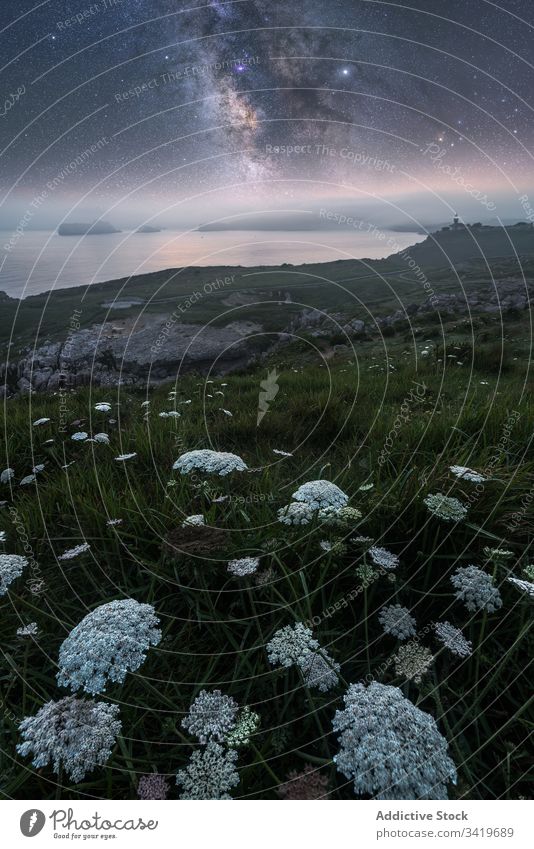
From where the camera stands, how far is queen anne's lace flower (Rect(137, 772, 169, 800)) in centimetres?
192

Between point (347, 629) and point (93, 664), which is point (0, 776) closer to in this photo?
point (93, 664)

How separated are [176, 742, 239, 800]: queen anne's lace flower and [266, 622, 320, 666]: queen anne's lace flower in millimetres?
495

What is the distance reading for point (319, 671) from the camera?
2.27 meters

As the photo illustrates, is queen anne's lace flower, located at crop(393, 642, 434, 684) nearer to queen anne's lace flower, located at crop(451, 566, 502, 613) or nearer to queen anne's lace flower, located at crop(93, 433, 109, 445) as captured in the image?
queen anne's lace flower, located at crop(451, 566, 502, 613)

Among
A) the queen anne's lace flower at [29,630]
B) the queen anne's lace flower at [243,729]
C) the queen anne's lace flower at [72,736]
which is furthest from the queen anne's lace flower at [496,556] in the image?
the queen anne's lace flower at [29,630]

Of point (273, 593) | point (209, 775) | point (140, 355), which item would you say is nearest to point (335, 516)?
point (273, 593)

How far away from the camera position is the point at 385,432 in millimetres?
5535

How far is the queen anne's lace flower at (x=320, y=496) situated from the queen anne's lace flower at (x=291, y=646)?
3.17 feet

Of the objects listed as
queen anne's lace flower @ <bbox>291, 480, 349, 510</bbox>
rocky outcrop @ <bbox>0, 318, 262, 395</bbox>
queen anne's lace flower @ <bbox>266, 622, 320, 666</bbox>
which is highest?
queen anne's lace flower @ <bbox>291, 480, 349, 510</bbox>

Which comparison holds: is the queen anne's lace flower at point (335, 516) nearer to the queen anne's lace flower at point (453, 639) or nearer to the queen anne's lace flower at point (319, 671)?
the queen anne's lace flower at point (453, 639)

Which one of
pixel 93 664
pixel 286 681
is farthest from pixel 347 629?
pixel 93 664

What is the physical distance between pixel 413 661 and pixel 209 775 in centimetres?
126

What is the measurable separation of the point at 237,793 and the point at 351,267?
92.2 m

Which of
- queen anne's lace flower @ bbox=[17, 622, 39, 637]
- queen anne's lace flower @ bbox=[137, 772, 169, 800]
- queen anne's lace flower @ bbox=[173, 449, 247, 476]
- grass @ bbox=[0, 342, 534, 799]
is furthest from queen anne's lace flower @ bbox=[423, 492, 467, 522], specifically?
queen anne's lace flower @ bbox=[17, 622, 39, 637]
